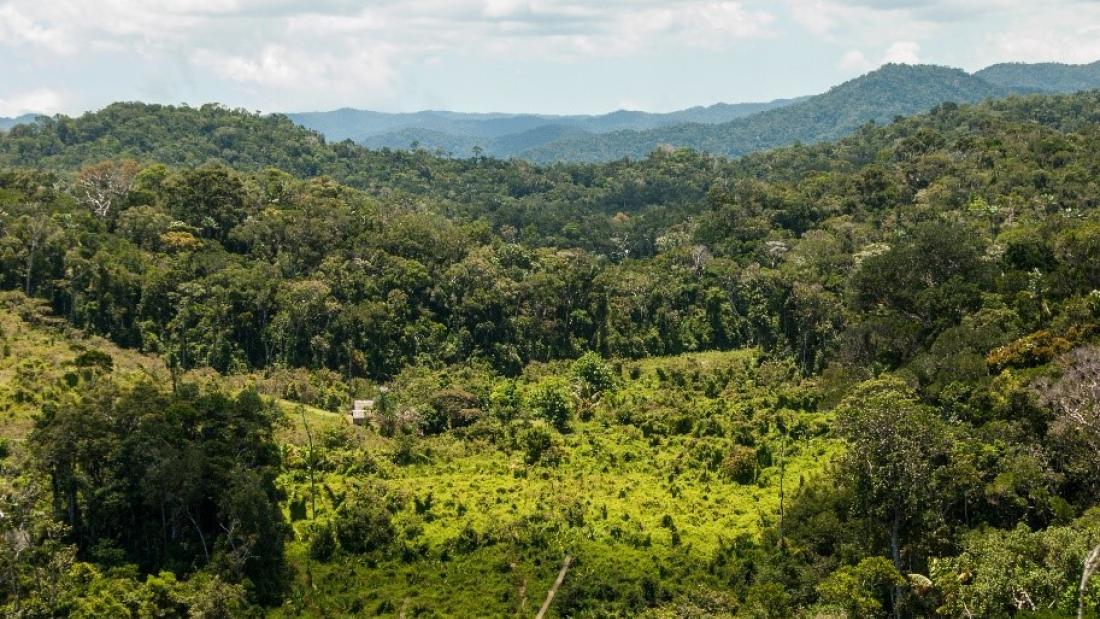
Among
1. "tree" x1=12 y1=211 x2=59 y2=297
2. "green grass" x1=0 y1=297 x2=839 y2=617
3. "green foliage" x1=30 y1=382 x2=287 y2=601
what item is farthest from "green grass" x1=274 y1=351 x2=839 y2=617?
"tree" x1=12 y1=211 x2=59 y2=297

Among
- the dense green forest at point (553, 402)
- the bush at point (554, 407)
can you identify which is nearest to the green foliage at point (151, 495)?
the dense green forest at point (553, 402)

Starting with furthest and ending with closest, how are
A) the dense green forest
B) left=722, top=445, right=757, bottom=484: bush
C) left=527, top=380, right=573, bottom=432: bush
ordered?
left=527, top=380, right=573, bottom=432: bush
left=722, top=445, right=757, bottom=484: bush
the dense green forest

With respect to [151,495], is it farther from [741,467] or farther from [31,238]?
[31,238]

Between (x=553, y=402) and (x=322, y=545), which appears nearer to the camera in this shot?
(x=322, y=545)

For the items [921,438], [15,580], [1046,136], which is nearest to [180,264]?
[15,580]

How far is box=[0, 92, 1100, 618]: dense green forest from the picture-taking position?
1057 inches

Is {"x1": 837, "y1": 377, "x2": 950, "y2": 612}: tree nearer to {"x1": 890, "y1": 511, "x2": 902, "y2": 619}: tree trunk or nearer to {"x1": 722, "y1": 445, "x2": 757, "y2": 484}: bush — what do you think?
{"x1": 890, "y1": 511, "x2": 902, "y2": 619}: tree trunk

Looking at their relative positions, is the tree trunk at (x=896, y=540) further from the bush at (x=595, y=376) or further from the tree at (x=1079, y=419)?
the bush at (x=595, y=376)

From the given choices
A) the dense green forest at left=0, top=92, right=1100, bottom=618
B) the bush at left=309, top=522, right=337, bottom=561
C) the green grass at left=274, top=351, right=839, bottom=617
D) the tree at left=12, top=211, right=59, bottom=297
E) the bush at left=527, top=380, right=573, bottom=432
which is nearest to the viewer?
the dense green forest at left=0, top=92, right=1100, bottom=618

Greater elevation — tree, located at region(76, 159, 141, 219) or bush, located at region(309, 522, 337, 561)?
tree, located at region(76, 159, 141, 219)

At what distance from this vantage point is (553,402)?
43.1 m

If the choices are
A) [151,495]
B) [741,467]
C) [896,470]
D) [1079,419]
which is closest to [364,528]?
[151,495]

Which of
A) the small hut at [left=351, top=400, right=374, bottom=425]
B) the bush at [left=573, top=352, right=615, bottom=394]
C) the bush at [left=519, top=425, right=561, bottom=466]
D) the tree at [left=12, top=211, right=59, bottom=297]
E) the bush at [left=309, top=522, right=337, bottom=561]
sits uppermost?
the tree at [left=12, top=211, right=59, bottom=297]

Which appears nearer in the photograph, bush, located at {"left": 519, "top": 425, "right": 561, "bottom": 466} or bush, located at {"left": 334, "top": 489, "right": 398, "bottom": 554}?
bush, located at {"left": 334, "top": 489, "right": 398, "bottom": 554}
